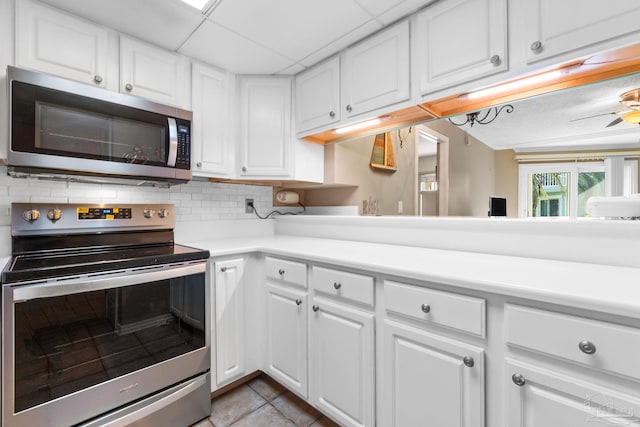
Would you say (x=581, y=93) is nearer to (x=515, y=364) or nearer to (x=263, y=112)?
(x=515, y=364)

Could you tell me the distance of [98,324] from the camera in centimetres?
126

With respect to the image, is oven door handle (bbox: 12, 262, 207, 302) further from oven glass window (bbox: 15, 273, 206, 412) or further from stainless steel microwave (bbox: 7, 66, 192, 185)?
stainless steel microwave (bbox: 7, 66, 192, 185)

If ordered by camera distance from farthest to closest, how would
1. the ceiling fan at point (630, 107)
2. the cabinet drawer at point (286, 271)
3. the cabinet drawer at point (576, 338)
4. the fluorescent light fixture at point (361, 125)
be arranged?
1. the fluorescent light fixture at point (361, 125)
2. the cabinet drawer at point (286, 271)
3. the ceiling fan at point (630, 107)
4. the cabinet drawer at point (576, 338)

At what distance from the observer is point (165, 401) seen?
142 centimetres

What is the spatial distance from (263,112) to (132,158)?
0.99m

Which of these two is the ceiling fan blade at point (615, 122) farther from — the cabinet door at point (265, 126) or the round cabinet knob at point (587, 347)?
the cabinet door at point (265, 126)

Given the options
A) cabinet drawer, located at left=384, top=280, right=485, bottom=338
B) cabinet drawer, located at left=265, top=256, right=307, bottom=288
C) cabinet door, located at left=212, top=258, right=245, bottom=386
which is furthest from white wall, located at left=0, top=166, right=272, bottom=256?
cabinet drawer, located at left=384, top=280, right=485, bottom=338

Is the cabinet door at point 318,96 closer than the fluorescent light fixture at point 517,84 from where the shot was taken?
No

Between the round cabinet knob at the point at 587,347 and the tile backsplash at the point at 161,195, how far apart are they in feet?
7.06

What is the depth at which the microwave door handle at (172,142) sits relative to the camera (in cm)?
171

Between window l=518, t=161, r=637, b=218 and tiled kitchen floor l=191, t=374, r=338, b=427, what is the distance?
1864mm

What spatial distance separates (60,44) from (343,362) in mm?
2102

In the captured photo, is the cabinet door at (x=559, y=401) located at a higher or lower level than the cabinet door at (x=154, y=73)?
lower

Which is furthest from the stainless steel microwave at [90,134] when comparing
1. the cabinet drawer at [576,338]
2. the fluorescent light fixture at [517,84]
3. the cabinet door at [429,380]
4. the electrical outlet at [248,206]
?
the cabinet drawer at [576,338]
